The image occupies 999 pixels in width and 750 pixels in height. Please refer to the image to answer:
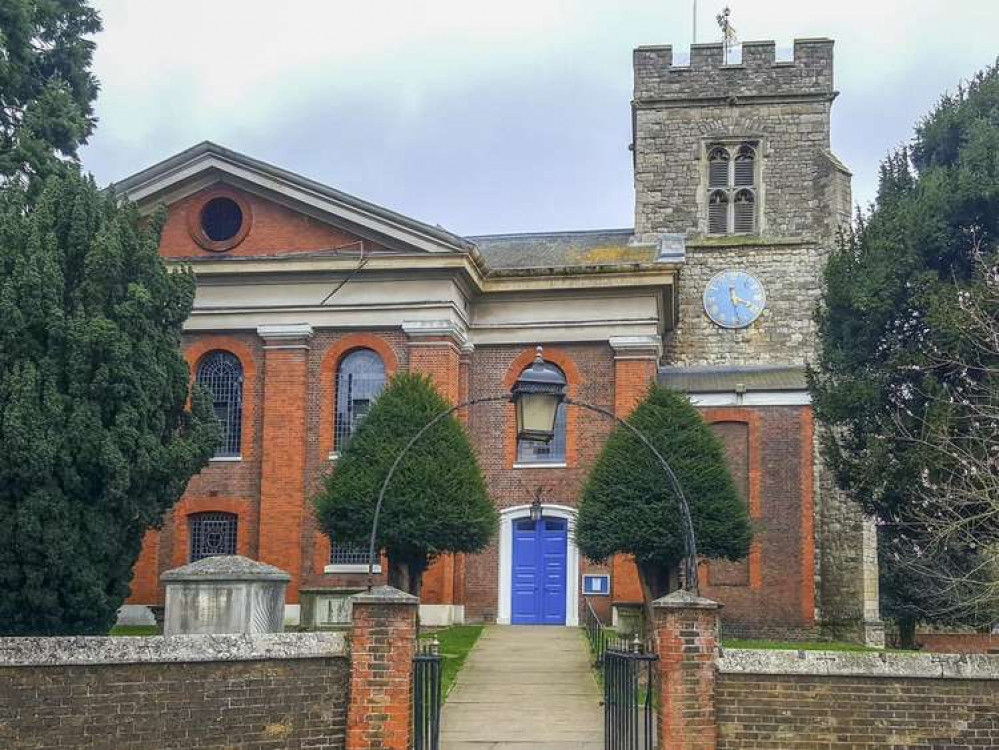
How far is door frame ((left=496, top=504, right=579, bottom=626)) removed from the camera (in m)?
28.5

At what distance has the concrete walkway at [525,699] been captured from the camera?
15.4 meters

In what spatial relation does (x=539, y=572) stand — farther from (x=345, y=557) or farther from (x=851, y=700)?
(x=851, y=700)

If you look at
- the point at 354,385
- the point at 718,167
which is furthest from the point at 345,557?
the point at 718,167

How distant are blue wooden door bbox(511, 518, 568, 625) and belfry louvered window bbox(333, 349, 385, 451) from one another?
14.3 feet

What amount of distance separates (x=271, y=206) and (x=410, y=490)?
30.2 feet

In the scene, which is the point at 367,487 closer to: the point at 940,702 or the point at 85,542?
the point at 85,542

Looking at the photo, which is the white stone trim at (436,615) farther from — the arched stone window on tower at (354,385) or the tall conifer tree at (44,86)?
the tall conifer tree at (44,86)

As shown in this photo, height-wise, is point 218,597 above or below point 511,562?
below

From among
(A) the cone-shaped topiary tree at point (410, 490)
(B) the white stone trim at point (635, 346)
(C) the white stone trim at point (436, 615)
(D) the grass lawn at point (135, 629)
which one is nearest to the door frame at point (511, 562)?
(C) the white stone trim at point (436, 615)

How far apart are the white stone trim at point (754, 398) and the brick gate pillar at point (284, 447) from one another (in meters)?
8.91

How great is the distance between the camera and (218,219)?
2950 centimetres

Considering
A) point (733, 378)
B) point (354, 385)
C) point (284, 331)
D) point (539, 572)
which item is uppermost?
point (284, 331)

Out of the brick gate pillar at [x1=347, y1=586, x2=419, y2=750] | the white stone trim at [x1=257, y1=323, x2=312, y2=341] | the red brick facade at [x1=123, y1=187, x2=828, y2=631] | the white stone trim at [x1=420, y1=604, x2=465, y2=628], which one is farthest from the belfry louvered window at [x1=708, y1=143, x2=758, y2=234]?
the brick gate pillar at [x1=347, y1=586, x2=419, y2=750]

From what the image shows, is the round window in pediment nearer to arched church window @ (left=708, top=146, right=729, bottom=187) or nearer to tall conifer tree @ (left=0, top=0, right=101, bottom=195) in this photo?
tall conifer tree @ (left=0, top=0, right=101, bottom=195)
